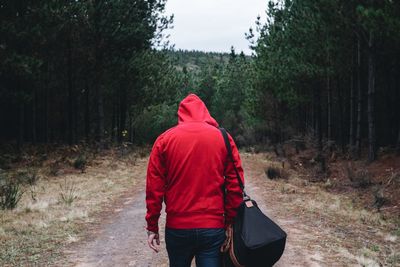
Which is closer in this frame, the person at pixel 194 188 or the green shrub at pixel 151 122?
the person at pixel 194 188

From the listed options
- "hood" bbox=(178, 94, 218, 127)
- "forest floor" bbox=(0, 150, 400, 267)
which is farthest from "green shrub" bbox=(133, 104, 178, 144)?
"hood" bbox=(178, 94, 218, 127)

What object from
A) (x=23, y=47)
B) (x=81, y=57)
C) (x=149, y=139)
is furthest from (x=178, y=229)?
(x=149, y=139)

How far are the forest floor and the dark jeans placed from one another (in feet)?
10.5

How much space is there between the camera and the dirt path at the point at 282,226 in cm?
653

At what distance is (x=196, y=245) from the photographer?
3.32 metres

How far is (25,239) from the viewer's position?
304 inches

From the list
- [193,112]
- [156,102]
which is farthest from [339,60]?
[193,112]

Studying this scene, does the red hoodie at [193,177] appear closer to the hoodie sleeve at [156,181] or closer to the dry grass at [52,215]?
the hoodie sleeve at [156,181]

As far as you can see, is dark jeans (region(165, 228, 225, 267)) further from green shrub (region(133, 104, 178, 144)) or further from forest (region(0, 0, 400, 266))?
green shrub (region(133, 104, 178, 144))

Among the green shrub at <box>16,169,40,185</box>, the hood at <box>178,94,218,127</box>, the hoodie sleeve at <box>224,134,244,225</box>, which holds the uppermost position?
the hood at <box>178,94,218,127</box>

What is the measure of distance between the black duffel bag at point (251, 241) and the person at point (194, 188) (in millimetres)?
64

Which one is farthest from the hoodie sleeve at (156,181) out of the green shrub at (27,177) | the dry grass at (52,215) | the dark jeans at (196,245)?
the green shrub at (27,177)

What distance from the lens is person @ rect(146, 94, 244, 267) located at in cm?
330

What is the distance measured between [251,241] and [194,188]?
1.81 ft
